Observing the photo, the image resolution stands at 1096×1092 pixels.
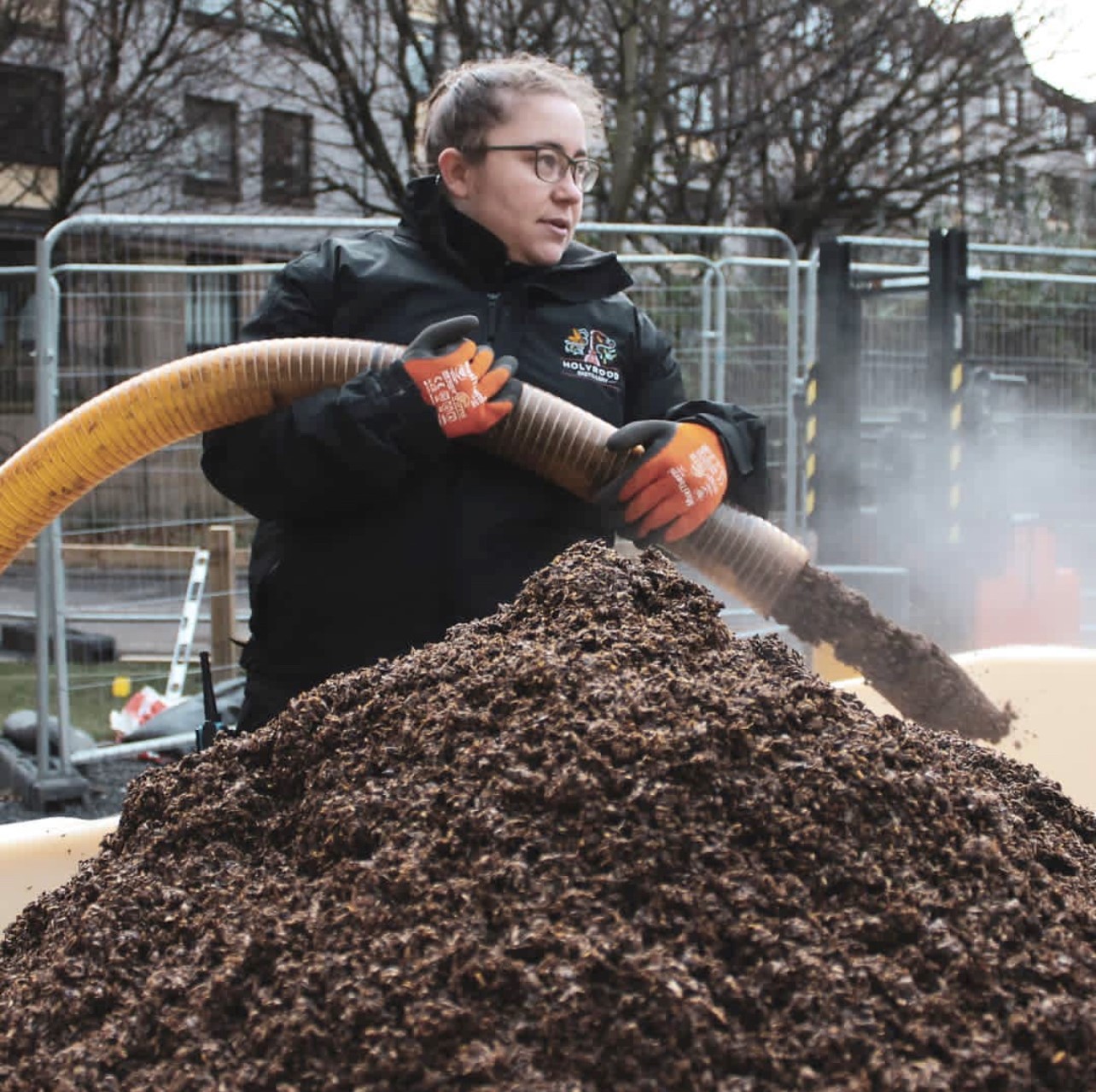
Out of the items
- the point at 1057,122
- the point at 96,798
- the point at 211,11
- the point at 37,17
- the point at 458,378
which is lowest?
the point at 96,798

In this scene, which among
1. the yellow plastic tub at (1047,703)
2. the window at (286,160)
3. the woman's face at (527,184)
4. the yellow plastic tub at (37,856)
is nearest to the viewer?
the yellow plastic tub at (37,856)

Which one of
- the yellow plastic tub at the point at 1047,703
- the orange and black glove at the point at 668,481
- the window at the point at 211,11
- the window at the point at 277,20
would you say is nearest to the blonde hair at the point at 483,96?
the orange and black glove at the point at 668,481

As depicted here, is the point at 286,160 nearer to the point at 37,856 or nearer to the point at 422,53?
the point at 422,53

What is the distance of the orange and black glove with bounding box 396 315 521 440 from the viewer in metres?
1.69

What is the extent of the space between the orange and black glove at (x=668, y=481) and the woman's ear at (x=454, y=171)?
46cm

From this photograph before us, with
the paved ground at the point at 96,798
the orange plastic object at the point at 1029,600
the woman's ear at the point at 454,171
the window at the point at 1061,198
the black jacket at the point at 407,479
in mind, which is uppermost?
the window at the point at 1061,198

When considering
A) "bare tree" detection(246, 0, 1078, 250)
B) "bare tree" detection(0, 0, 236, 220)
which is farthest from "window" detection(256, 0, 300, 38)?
"bare tree" detection(0, 0, 236, 220)

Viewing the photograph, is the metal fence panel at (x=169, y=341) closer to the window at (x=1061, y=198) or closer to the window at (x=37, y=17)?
the window at (x=37, y=17)

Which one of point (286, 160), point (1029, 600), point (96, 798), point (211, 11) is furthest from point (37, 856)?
point (286, 160)

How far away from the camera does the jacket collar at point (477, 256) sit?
75.0 inches

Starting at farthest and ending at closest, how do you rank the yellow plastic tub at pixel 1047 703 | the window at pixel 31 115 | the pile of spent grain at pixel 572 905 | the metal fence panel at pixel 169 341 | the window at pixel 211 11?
the window at pixel 211 11
the window at pixel 31 115
the metal fence panel at pixel 169 341
the yellow plastic tub at pixel 1047 703
the pile of spent grain at pixel 572 905

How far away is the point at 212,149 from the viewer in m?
15.6

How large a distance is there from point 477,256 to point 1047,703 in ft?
4.27

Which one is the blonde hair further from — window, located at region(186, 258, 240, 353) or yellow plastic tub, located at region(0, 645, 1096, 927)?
window, located at region(186, 258, 240, 353)
